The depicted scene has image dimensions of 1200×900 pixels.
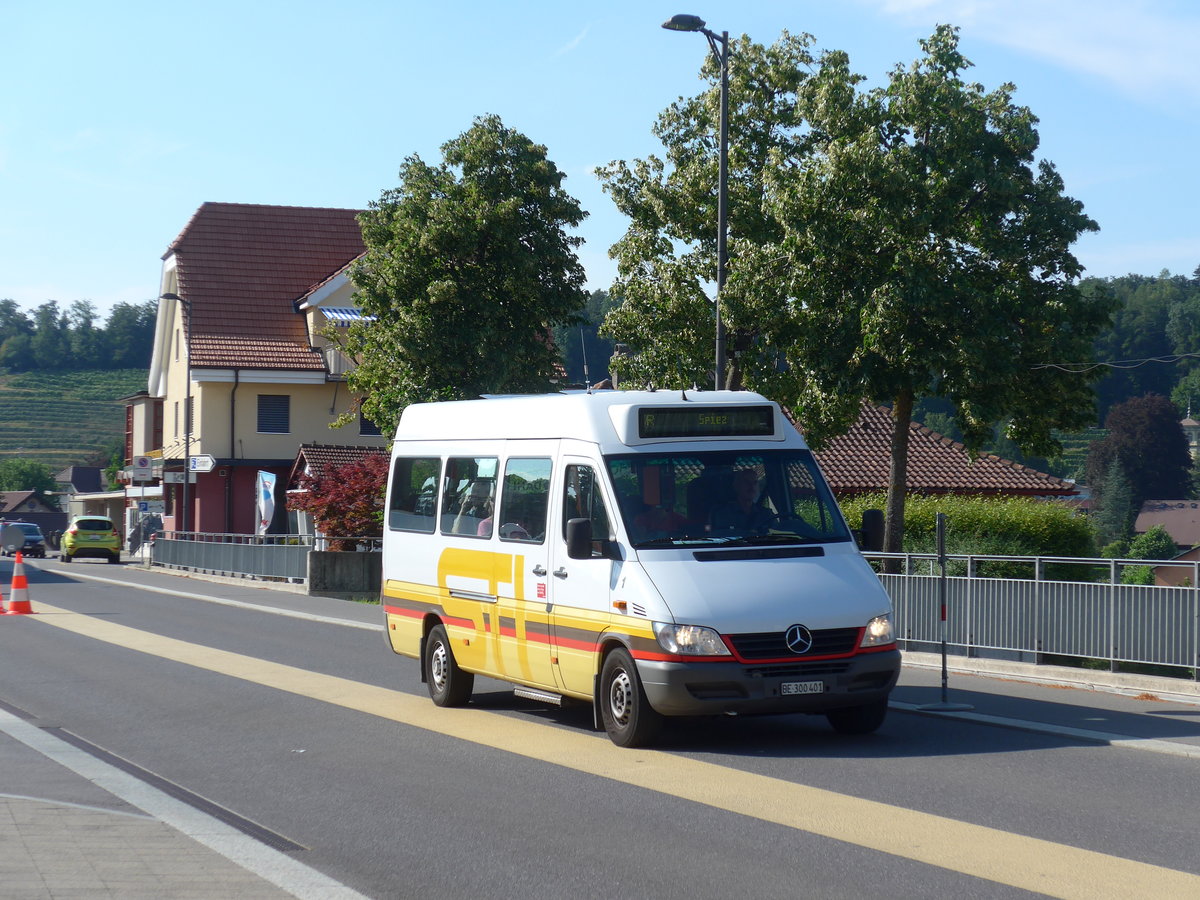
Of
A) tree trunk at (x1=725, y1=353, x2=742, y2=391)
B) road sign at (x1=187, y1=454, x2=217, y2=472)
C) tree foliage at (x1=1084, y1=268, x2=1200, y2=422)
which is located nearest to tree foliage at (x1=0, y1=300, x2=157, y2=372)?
tree foliage at (x1=1084, y1=268, x2=1200, y2=422)

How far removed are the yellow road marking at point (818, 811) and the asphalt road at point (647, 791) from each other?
0.02m

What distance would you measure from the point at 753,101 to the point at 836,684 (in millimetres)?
24015

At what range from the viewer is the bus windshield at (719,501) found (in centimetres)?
1097

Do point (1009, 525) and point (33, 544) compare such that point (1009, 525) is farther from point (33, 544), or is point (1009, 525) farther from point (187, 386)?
point (33, 544)

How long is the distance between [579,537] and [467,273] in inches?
962

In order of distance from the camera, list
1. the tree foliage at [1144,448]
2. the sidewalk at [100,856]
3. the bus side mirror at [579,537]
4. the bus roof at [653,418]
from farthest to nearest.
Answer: the tree foliage at [1144,448] < the bus roof at [653,418] < the bus side mirror at [579,537] < the sidewalk at [100,856]

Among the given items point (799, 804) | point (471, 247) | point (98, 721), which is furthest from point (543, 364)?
point (799, 804)

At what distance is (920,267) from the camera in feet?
84.3

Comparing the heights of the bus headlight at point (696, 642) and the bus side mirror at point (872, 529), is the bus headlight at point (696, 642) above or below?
below

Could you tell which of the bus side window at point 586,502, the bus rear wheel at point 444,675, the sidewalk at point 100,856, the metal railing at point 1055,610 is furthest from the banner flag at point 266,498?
the sidewalk at point 100,856

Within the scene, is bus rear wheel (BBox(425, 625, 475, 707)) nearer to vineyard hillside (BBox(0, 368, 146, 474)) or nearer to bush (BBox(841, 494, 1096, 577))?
bush (BBox(841, 494, 1096, 577))

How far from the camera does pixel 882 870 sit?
688cm

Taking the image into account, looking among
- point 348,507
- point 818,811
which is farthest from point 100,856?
point 348,507

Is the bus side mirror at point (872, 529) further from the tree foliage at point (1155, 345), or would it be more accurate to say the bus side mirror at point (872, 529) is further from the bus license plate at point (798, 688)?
the tree foliage at point (1155, 345)
